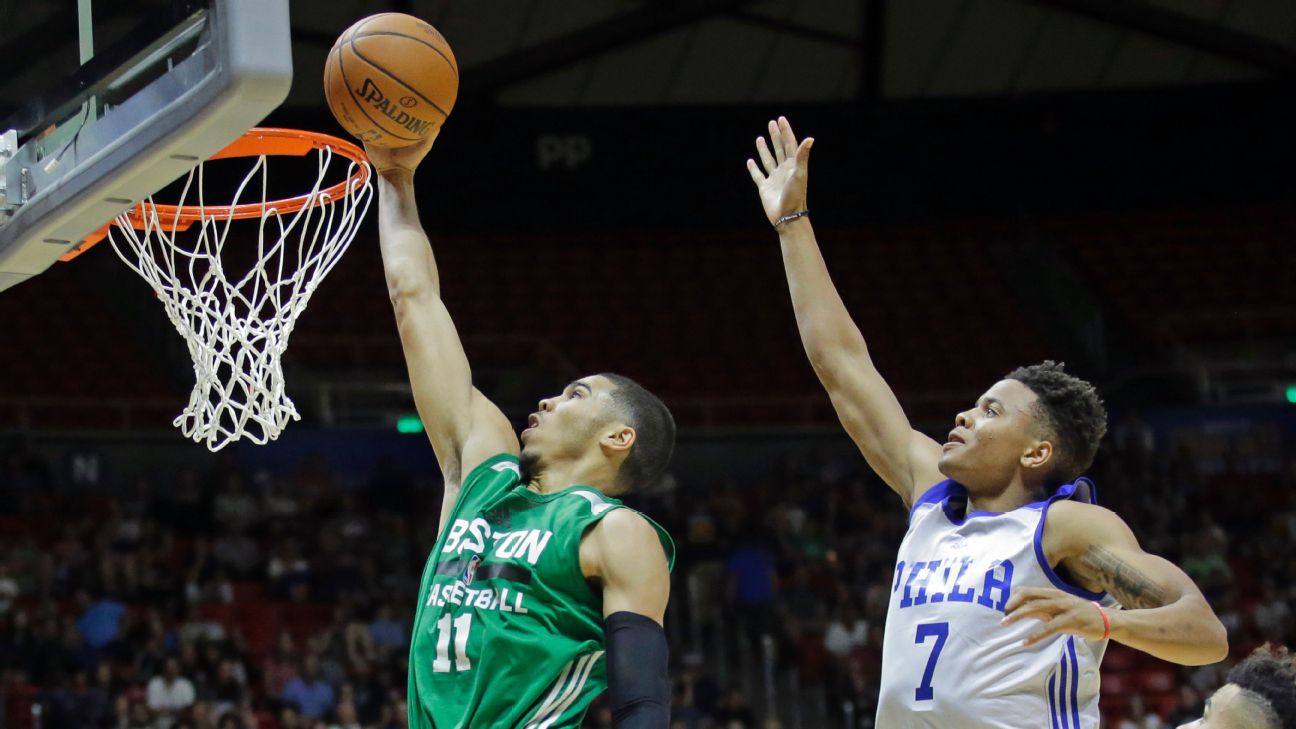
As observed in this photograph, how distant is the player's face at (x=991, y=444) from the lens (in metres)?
3.35

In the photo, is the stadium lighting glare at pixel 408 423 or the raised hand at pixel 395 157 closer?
the raised hand at pixel 395 157

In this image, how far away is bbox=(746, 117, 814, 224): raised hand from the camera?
373 centimetres

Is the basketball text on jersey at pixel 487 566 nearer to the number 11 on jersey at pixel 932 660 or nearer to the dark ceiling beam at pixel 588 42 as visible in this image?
the number 11 on jersey at pixel 932 660

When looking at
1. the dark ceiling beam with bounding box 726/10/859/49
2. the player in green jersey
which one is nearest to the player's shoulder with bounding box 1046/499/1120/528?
the player in green jersey

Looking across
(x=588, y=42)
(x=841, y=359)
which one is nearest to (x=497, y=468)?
(x=841, y=359)

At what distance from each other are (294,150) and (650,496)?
8.74 m

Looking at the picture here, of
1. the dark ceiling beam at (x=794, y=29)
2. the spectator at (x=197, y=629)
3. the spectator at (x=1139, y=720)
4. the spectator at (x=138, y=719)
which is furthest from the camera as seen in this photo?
the dark ceiling beam at (x=794, y=29)

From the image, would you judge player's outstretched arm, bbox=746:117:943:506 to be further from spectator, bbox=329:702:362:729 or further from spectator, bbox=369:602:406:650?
spectator, bbox=369:602:406:650

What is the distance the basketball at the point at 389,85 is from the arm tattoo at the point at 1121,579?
5.63 ft

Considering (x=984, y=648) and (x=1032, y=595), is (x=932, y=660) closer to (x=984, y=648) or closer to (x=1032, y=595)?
(x=984, y=648)

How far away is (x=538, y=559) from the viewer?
120 inches

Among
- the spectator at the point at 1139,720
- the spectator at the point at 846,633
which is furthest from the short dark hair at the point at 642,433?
the spectator at the point at 846,633

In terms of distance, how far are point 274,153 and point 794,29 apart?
1203 cm

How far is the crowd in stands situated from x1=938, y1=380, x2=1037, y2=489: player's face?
7.05 meters
